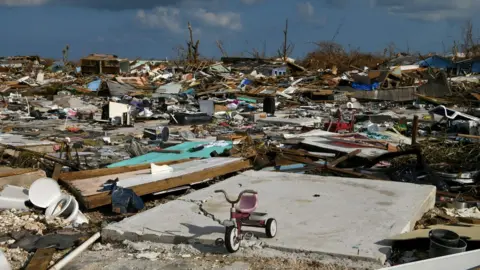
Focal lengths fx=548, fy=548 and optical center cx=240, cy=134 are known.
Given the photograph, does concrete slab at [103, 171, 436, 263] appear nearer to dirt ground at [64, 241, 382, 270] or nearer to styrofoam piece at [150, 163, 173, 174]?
dirt ground at [64, 241, 382, 270]

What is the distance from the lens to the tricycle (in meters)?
4.05

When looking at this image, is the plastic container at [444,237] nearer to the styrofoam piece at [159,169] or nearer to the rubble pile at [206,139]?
the rubble pile at [206,139]

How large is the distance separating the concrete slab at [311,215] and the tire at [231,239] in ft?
0.85

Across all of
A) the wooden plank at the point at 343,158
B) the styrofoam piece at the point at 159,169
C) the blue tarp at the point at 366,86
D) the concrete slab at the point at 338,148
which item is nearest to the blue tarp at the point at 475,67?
the blue tarp at the point at 366,86

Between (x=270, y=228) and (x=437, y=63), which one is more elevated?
(x=437, y=63)

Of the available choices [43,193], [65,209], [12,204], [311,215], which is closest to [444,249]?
[311,215]

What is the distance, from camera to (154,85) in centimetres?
2370

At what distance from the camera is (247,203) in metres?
4.22

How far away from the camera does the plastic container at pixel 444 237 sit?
3.97m

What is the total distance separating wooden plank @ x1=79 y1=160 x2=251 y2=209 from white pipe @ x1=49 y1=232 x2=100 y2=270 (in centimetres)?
102

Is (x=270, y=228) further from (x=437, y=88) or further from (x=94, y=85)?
(x=94, y=85)

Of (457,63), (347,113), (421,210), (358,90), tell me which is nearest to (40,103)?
(347,113)

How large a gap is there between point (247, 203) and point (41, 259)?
1.61 m

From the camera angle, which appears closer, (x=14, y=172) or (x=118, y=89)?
(x=14, y=172)
